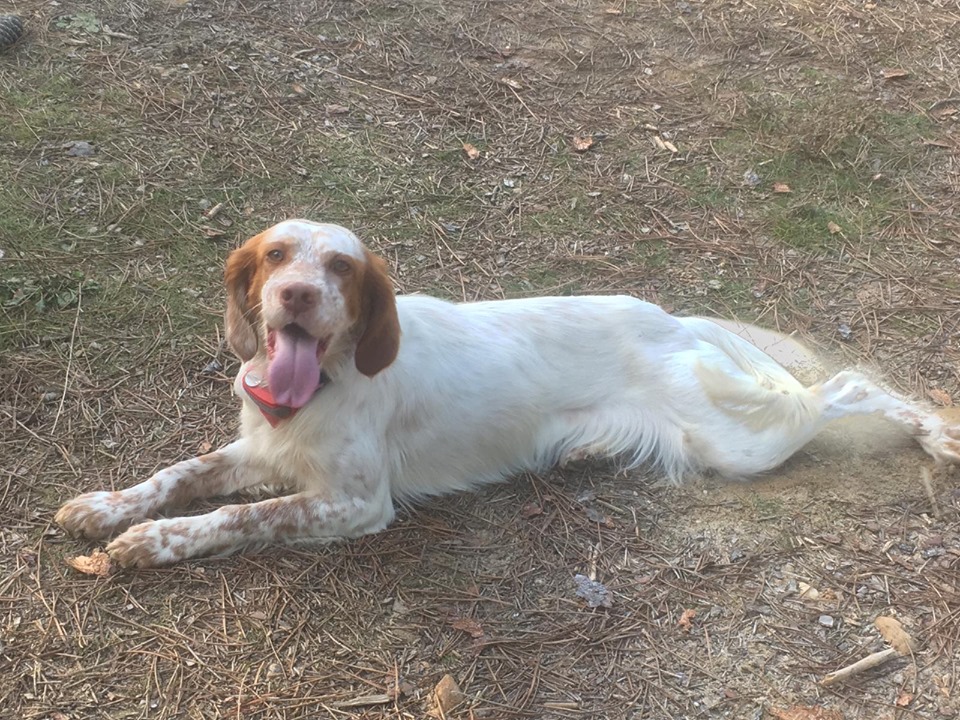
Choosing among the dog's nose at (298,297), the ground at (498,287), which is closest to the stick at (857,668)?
the ground at (498,287)

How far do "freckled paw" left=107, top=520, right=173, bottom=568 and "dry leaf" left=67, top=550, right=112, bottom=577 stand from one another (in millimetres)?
45

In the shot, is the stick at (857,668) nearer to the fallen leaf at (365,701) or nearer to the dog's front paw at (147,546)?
the fallen leaf at (365,701)

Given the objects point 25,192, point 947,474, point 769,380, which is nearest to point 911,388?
point 947,474

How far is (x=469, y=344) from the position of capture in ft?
11.5

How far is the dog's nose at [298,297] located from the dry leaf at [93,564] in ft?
3.66

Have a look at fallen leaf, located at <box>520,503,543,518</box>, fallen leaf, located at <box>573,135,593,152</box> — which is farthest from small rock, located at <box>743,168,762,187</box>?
fallen leaf, located at <box>520,503,543,518</box>

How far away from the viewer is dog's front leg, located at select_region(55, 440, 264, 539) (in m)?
3.08

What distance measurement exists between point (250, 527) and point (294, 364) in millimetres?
660

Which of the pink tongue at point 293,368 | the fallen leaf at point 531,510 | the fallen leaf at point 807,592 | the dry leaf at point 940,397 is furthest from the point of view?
the dry leaf at point 940,397

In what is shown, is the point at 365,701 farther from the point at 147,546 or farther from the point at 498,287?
the point at 498,287

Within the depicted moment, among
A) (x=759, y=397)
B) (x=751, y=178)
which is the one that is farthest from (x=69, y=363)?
(x=751, y=178)

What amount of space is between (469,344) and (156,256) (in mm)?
1889

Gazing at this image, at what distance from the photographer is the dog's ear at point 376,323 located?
9.87 ft

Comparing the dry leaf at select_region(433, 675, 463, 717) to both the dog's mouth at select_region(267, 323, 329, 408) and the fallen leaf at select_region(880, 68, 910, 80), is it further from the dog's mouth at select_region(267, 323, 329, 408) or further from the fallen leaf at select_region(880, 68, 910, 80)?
the fallen leaf at select_region(880, 68, 910, 80)
